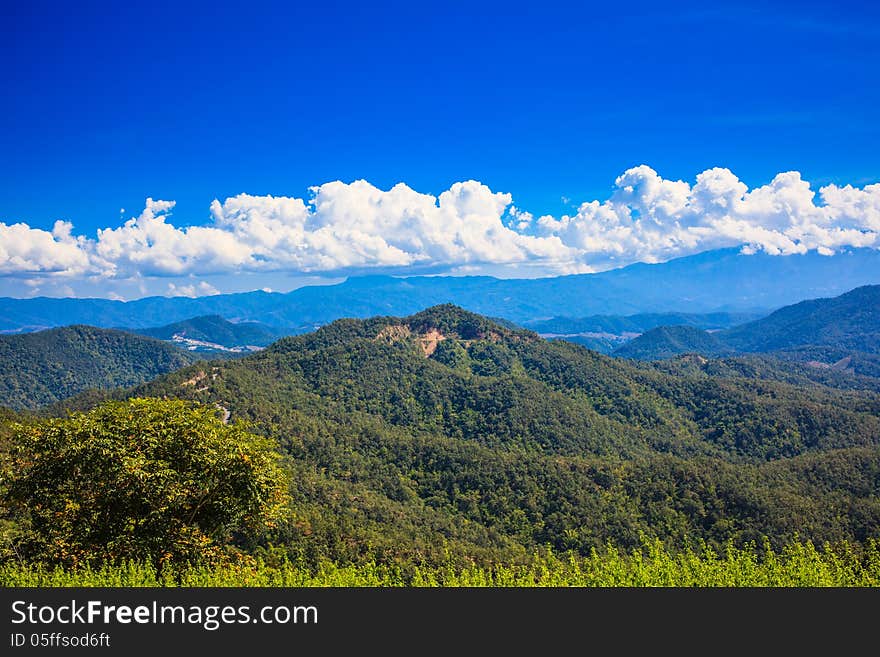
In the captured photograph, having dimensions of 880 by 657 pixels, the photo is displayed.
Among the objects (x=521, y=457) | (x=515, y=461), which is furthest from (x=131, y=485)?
(x=521, y=457)

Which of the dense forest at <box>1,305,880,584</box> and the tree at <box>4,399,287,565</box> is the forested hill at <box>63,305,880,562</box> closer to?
the dense forest at <box>1,305,880,584</box>

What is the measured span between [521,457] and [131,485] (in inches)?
3685

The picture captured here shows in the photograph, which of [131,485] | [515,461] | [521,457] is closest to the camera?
[131,485]

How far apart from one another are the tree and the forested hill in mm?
32042

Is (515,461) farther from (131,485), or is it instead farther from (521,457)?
(131,485)

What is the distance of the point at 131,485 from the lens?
27.0 meters

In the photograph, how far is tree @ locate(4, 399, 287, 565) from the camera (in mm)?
26703

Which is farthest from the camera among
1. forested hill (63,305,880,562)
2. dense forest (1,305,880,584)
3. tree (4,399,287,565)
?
forested hill (63,305,880,562)

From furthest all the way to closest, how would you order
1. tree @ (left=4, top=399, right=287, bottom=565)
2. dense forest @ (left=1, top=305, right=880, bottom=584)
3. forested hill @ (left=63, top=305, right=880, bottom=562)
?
forested hill @ (left=63, top=305, right=880, bottom=562), dense forest @ (left=1, top=305, right=880, bottom=584), tree @ (left=4, top=399, right=287, bottom=565)

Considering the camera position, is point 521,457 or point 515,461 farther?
point 521,457

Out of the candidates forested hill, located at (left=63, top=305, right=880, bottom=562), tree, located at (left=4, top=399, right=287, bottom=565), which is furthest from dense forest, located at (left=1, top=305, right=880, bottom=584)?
tree, located at (left=4, top=399, right=287, bottom=565)

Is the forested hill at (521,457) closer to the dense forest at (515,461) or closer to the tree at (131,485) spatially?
the dense forest at (515,461)

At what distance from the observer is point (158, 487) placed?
2673cm

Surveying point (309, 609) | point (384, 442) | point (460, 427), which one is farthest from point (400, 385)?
point (309, 609)
